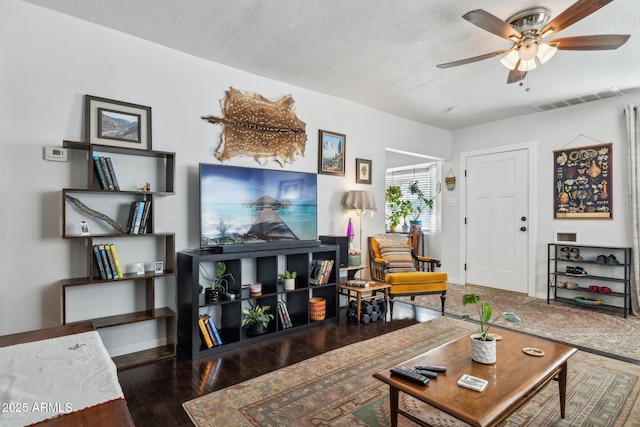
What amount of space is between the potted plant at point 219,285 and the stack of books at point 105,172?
1048 mm

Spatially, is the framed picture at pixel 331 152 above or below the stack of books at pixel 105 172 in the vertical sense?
above

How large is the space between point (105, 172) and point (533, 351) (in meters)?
3.04

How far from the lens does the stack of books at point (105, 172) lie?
8.22ft

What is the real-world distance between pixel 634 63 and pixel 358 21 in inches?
108

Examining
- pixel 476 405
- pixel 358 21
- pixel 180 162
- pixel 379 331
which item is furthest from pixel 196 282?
pixel 358 21

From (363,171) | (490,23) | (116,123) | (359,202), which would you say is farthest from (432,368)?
(363,171)

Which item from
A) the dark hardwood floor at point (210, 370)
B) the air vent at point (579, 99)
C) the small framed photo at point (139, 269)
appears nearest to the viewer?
the dark hardwood floor at point (210, 370)

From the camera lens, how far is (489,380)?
163 centimetres

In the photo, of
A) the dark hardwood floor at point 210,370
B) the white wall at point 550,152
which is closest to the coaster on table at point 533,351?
the dark hardwood floor at point 210,370

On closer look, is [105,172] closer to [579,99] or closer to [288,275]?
[288,275]

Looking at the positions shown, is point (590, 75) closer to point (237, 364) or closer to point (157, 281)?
point (237, 364)

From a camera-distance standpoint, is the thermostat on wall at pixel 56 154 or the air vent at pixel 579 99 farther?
the air vent at pixel 579 99

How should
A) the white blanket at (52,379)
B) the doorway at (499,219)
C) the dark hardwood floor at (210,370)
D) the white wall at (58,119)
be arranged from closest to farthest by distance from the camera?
1. the white blanket at (52,379)
2. the dark hardwood floor at (210,370)
3. the white wall at (58,119)
4. the doorway at (499,219)

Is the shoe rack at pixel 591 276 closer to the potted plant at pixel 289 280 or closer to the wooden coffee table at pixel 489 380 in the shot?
the wooden coffee table at pixel 489 380
